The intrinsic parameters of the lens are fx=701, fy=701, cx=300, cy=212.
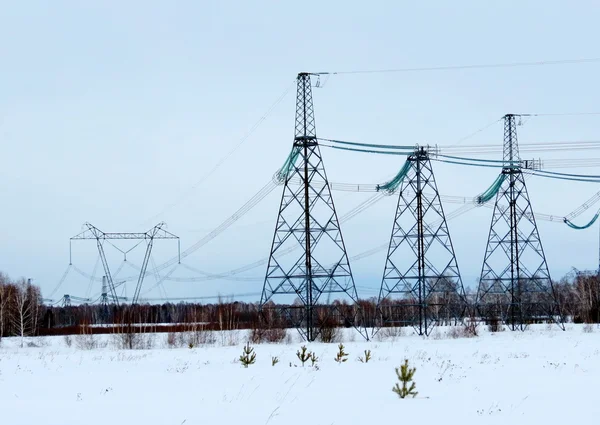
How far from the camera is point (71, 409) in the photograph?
16.0 m

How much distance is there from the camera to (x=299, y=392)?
18344 millimetres

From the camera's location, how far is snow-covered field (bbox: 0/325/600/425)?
49.4 ft

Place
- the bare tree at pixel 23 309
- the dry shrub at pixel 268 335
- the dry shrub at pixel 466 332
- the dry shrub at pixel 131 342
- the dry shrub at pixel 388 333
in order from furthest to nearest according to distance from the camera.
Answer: the bare tree at pixel 23 309 → the dry shrub at pixel 388 333 → the dry shrub at pixel 466 332 → the dry shrub at pixel 131 342 → the dry shrub at pixel 268 335

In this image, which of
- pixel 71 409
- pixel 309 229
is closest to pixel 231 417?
pixel 71 409

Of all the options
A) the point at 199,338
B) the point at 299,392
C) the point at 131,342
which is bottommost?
the point at 299,392

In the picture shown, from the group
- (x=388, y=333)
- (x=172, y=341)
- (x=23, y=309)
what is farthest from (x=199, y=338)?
(x=23, y=309)

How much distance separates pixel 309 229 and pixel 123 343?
15.7 meters

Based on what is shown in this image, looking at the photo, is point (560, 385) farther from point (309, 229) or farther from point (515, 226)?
point (515, 226)

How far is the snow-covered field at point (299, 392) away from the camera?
15.0 metres

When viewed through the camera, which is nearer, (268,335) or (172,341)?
(268,335)

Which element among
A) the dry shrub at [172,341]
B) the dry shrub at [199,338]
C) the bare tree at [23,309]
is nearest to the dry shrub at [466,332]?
the dry shrub at [199,338]

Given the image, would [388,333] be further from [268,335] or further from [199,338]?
[199,338]

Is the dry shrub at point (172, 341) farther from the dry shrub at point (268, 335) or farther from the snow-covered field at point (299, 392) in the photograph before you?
the snow-covered field at point (299, 392)

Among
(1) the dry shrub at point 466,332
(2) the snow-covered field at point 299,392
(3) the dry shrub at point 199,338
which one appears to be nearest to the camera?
(2) the snow-covered field at point 299,392
